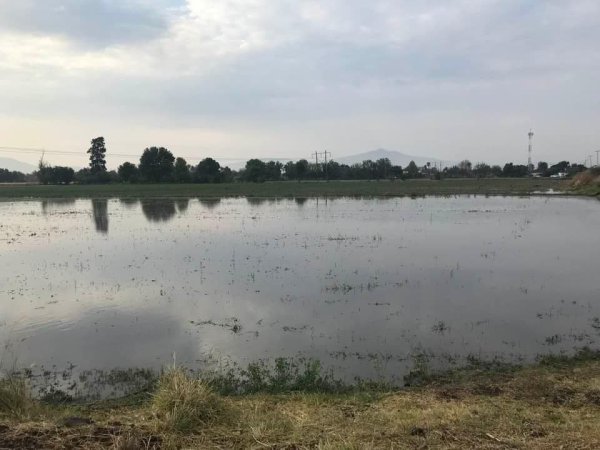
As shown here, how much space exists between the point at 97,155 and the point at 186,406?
12299cm

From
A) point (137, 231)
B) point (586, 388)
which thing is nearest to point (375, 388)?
point (586, 388)

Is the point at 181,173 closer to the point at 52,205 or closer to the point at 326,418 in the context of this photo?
the point at 52,205

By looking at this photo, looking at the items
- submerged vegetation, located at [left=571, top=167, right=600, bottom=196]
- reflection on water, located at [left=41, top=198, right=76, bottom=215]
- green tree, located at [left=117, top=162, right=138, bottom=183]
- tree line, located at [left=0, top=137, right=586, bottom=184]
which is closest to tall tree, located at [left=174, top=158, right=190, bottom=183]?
tree line, located at [left=0, top=137, right=586, bottom=184]

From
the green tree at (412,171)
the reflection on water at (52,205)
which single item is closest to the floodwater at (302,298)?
the reflection on water at (52,205)

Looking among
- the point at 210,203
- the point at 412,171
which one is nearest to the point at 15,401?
the point at 210,203

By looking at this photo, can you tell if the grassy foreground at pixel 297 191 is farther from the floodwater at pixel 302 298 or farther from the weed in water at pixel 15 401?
the weed in water at pixel 15 401

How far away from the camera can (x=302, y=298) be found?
1021cm

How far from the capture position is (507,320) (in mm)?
8602

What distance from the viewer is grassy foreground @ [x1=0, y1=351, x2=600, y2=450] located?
3949mm

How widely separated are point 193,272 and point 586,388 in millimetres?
9432

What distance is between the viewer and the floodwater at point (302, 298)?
24.0ft

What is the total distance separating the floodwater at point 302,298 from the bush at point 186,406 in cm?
222

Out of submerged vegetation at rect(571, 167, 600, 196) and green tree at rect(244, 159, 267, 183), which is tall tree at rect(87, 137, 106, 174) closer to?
green tree at rect(244, 159, 267, 183)

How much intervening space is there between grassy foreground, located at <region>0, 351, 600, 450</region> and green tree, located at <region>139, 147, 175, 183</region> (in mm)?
101115
